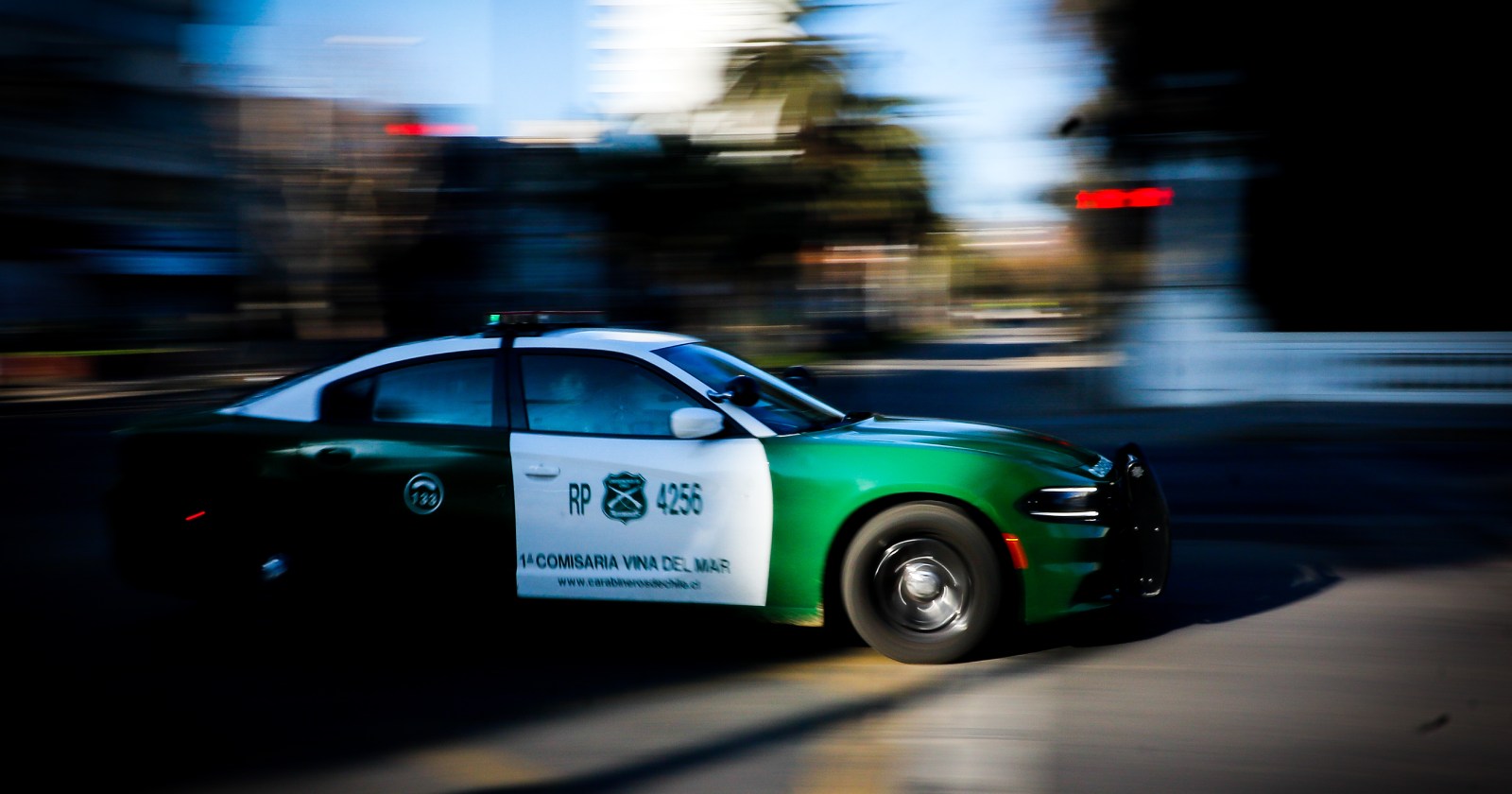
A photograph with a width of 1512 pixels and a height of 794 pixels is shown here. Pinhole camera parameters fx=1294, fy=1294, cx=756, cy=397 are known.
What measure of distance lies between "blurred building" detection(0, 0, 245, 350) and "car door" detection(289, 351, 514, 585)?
73.8 ft

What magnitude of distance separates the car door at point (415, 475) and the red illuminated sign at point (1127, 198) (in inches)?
455

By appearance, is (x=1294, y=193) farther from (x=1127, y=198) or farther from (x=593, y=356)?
(x=593, y=356)

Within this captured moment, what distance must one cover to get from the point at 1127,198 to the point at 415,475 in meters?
12.2

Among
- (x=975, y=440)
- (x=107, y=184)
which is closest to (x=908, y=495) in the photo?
(x=975, y=440)

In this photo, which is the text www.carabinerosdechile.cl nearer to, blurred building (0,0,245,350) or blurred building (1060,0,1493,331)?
blurred building (1060,0,1493,331)

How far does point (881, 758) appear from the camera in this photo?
415cm

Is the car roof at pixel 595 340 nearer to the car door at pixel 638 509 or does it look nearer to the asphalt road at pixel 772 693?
the car door at pixel 638 509

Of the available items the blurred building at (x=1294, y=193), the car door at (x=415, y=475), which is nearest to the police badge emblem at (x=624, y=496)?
the car door at (x=415, y=475)

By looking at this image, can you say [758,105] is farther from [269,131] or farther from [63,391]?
[63,391]

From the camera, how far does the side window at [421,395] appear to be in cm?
564

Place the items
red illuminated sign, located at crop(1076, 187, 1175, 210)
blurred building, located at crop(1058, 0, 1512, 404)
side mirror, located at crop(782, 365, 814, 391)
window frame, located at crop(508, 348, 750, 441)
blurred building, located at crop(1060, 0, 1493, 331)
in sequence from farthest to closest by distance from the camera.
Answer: red illuminated sign, located at crop(1076, 187, 1175, 210)
blurred building, located at crop(1060, 0, 1493, 331)
blurred building, located at crop(1058, 0, 1512, 404)
side mirror, located at crop(782, 365, 814, 391)
window frame, located at crop(508, 348, 750, 441)

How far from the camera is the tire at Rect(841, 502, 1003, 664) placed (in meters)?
5.06

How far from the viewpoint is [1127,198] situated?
15.7m

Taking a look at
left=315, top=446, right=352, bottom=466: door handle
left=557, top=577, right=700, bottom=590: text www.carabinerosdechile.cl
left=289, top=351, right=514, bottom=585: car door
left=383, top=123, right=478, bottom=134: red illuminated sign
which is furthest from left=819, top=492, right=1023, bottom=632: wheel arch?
left=383, top=123, right=478, bottom=134: red illuminated sign
